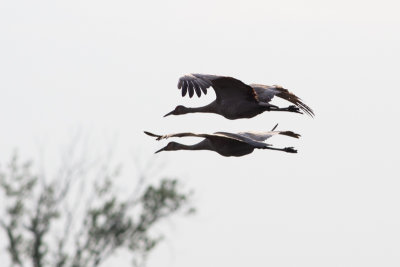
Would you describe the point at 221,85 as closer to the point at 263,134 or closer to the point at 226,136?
the point at 263,134

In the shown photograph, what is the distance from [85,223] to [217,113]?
2062cm

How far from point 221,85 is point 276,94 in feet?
2.44

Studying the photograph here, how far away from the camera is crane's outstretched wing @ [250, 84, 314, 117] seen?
56.1 ft

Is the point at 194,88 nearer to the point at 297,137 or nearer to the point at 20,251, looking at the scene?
Result: the point at 297,137

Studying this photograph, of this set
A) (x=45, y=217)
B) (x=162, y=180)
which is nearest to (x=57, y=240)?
(x=45, y=217)

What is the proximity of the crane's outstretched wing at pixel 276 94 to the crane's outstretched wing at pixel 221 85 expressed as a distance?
9.2 inches

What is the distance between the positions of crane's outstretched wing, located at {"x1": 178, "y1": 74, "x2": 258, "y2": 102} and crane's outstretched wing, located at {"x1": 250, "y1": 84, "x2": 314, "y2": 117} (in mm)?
234

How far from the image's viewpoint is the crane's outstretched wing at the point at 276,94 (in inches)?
674

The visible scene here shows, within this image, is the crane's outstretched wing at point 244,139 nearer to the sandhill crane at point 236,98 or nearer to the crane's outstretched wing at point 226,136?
the crane's outstretched wing at point 226,136

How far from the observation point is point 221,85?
17.0m

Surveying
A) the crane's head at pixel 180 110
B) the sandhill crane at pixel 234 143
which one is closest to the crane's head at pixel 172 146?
the sandhill crane at pixel 234 143

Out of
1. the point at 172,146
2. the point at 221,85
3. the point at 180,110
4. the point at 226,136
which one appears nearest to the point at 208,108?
the point at 221,85

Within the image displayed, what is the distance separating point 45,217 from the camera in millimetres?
37000

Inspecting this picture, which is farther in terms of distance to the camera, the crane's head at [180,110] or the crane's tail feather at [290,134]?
the crane's head at [180,110]
